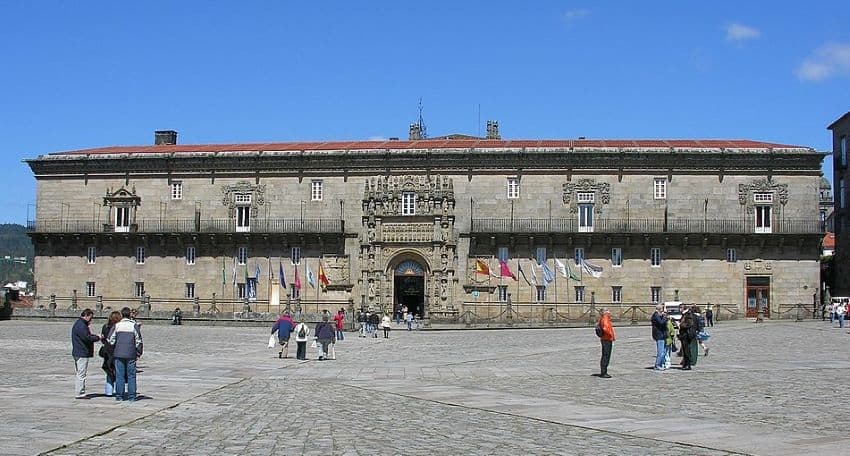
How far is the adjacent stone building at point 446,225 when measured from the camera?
55.5 meters

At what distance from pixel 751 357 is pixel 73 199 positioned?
151 ft

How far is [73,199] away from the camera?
61.2m

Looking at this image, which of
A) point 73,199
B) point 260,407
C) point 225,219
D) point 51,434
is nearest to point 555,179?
point 225,219

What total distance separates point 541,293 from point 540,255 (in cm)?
218

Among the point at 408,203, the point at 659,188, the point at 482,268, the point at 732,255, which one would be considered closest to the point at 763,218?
the point at 732,255

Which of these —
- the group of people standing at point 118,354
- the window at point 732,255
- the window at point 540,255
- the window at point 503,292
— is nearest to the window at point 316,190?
the window at point 503,292

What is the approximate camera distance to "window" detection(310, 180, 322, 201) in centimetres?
5838

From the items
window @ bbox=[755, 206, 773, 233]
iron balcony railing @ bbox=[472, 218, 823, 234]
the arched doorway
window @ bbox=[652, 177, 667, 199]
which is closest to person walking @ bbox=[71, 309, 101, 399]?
iron balcony railing @ bbox=[472, 218, 823, 234]

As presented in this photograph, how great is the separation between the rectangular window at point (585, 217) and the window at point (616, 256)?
177cm

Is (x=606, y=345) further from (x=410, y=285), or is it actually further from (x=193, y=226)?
(x=193, y=226)

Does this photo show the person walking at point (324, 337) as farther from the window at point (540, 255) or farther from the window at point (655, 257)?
the window at point (655, 257)

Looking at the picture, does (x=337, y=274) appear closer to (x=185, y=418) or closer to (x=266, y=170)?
(x=266, y=170)

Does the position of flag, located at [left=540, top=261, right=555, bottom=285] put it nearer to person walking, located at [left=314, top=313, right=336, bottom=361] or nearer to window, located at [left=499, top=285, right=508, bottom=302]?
window, located at [left=499, top=285, right=508, bottom=302]

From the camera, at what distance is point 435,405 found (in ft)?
54.9
